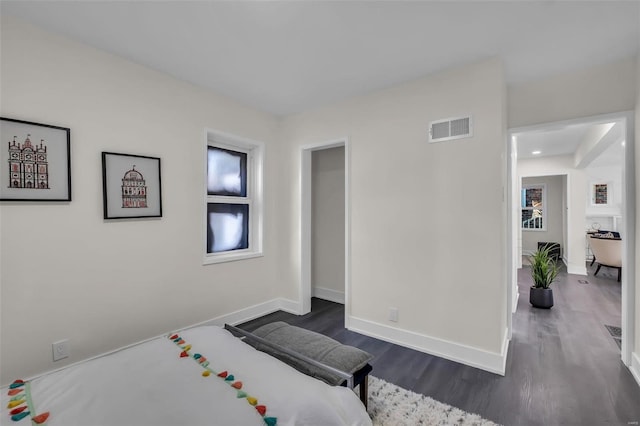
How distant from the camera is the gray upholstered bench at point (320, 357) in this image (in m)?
1.60

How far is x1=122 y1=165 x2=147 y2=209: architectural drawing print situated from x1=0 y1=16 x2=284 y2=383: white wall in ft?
0.56

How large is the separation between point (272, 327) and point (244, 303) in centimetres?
137

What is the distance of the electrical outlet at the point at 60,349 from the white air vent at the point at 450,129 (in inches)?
135

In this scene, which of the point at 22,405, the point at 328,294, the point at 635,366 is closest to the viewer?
the point at 22,405

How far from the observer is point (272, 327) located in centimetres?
220

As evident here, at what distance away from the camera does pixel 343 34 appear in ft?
6.93

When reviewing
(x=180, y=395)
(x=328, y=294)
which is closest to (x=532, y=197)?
(x=328, y=294)

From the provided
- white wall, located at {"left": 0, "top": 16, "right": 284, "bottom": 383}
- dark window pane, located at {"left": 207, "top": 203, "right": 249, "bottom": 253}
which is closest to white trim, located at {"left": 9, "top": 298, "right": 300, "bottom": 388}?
white wall, located at {"left": 0, "top": 16, "right": 284, "bottom": 383}

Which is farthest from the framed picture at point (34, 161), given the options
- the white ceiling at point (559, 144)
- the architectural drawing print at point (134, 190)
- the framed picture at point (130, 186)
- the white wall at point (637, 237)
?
the white ceiling at point (559, 144)

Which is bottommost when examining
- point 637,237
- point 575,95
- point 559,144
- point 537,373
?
point 537,373

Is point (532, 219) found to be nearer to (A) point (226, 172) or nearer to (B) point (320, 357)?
(A) point (226, 172)

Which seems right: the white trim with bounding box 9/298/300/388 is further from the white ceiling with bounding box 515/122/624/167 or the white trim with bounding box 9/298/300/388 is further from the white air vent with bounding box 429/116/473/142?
the white ceiling with bounding box 515/122/624/167

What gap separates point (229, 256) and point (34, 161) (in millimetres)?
1868

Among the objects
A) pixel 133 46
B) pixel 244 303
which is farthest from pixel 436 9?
pixel 244 303
